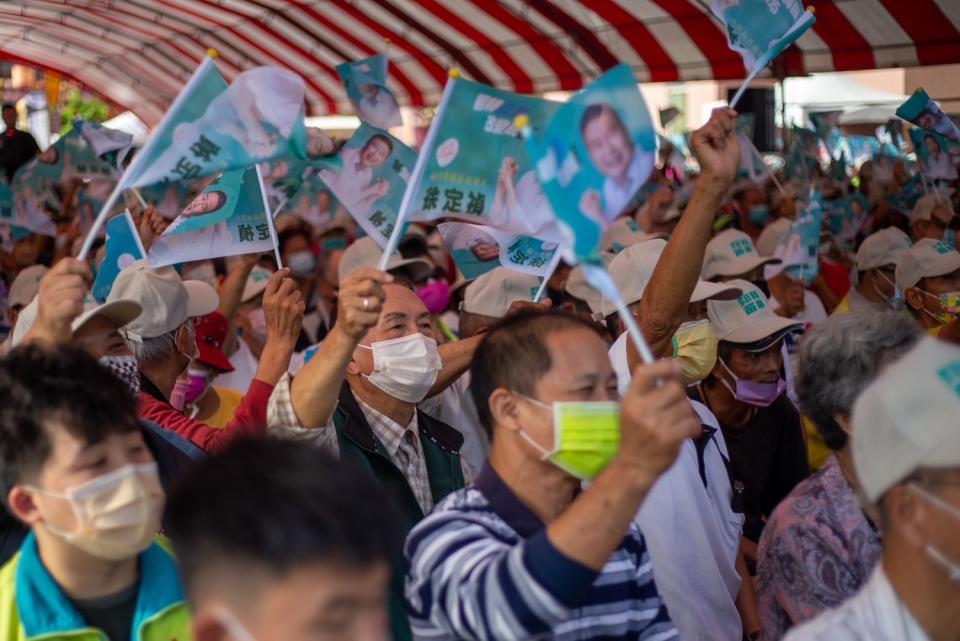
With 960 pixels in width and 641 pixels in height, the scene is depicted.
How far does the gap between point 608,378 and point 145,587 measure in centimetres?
105

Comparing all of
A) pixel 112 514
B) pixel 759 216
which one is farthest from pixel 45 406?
pixel 759 216

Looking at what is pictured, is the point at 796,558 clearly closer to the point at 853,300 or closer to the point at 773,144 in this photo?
the point at 853,300

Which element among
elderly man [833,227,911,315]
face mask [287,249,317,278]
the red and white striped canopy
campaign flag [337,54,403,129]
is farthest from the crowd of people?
the red and white striped canopy

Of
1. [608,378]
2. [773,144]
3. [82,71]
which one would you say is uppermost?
[608,378]

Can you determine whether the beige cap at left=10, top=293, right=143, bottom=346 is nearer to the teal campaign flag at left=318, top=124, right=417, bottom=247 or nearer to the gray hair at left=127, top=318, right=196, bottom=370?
the gray hair at left=127, top=318, right=196, bottom=370

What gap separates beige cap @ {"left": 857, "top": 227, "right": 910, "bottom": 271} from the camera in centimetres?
700

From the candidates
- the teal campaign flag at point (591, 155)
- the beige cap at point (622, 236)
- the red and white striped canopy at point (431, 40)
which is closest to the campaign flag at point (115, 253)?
the teal campaign flag at point (591, 155)

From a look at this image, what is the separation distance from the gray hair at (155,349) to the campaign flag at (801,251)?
4.14 meters

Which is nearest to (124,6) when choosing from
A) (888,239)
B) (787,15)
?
(888,239)

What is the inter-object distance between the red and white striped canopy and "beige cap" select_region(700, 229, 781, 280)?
3.17 metres

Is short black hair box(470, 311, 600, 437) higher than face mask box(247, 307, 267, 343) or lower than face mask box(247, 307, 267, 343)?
higher

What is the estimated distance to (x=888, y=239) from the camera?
7094 mm

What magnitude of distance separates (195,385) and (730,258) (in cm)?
306

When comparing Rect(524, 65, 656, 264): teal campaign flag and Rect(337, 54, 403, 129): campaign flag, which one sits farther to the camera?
Rect(337, 54, 403, 129): campaign flag
